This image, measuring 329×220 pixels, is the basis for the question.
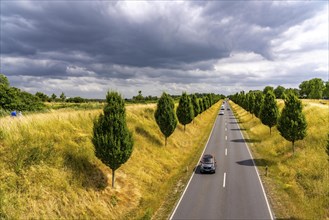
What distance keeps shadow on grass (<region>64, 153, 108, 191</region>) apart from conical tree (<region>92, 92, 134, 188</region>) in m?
1.06

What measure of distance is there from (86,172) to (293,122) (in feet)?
77.7

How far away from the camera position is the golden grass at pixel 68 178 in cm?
1413

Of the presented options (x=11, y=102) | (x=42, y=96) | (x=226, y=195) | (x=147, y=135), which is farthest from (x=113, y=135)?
(x=42, y=96)

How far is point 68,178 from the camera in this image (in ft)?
54.5

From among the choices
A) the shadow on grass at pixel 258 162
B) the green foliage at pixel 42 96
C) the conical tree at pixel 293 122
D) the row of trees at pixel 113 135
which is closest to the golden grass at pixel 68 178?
the row of trees at pixel 113 135

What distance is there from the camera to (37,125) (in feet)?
63.9

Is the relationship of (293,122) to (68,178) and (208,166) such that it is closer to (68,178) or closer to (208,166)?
(208,166)

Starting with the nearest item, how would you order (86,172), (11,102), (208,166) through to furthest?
(86,172) < (208,166) < (11,102)

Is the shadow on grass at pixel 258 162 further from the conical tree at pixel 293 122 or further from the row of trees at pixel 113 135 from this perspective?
the row of trees at pixel 113 135

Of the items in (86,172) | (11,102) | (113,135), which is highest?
(11,102)

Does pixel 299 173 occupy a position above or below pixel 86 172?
below

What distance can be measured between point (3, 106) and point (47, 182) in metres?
25.0

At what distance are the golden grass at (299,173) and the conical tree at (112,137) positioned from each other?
37.1ft

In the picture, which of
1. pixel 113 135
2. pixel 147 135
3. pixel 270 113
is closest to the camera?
pixel 113 135
